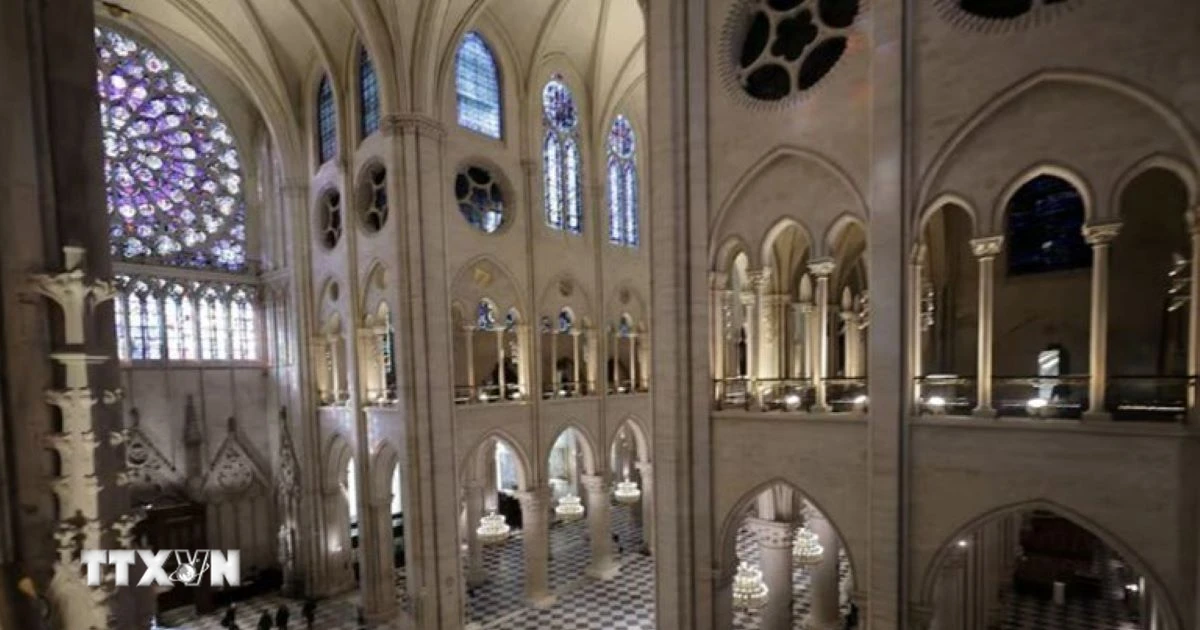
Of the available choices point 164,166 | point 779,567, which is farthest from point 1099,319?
point 164,166

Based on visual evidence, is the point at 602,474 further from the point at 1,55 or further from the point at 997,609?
the point at 1,55

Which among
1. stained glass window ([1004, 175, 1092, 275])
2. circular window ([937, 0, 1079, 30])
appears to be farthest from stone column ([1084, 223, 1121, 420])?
stained glass window ([1004, 175, 1092, 275])

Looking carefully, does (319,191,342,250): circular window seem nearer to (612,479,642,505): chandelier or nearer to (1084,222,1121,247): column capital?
(612,479,642,505): chandelier

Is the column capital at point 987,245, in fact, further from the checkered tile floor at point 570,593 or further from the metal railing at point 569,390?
the checkered tile floor at point 570,593

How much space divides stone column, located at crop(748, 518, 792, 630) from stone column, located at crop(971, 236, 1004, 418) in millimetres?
5664

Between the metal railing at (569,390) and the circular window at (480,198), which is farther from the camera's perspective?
the metal railing at (569,390)

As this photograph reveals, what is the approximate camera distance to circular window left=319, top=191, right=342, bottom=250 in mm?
16906

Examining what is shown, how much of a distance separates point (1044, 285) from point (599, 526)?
13.8 meters

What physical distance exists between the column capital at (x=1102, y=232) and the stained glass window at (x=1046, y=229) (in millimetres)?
8123

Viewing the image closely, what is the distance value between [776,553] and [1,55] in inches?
510

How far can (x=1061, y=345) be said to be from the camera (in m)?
13.3

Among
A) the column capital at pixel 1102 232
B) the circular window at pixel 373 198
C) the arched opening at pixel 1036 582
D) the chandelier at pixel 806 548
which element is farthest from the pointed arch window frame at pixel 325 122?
the arched opening at pixel 1036 582

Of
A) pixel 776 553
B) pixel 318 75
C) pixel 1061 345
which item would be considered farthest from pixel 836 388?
pixel 318 75

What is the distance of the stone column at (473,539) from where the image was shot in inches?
679
